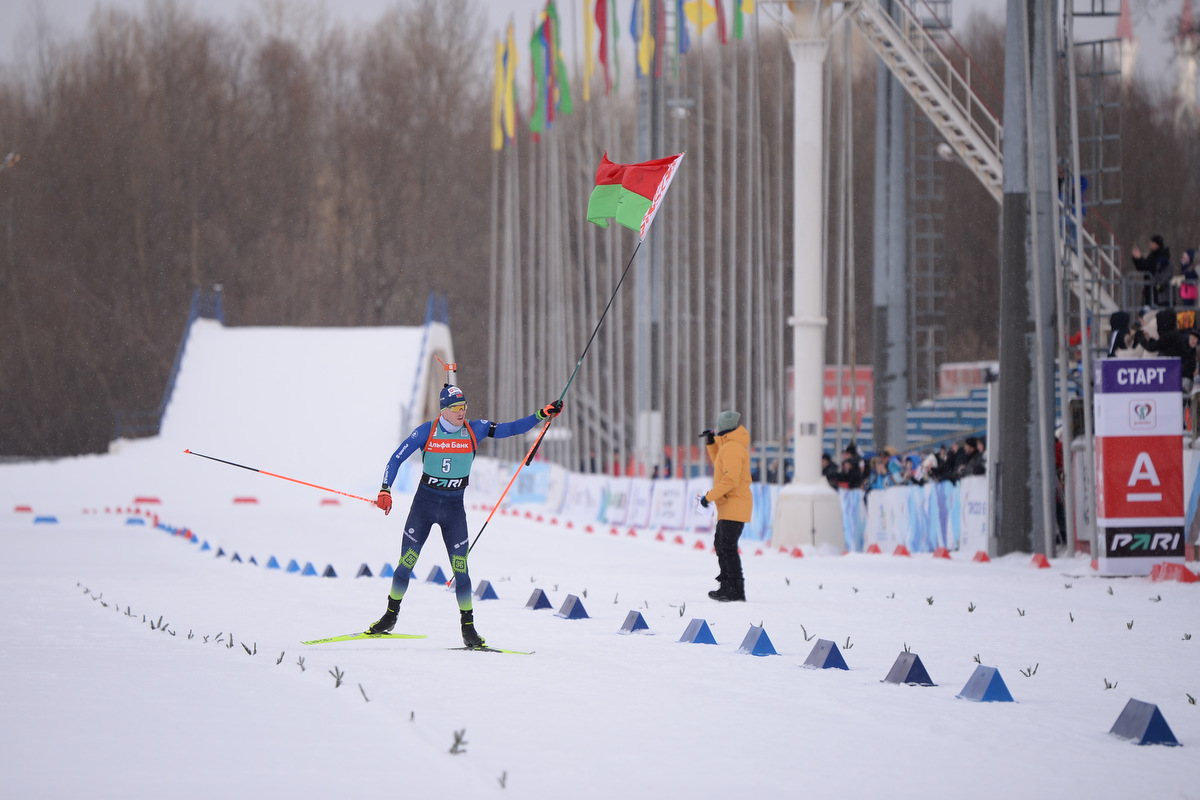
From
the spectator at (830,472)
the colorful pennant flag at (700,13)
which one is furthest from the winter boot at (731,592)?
the colorful pennant flag at (700,13)

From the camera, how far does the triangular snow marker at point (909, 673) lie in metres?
8.20

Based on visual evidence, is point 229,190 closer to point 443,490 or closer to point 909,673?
point 443,490

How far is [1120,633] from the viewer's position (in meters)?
10.9

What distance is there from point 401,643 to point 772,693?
3098 mm

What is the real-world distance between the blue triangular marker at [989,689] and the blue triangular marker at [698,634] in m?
2.50

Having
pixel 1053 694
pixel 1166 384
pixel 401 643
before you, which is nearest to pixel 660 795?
pixel 1053 694

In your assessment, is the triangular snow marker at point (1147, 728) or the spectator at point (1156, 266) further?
the spectator at point (1156, 266)

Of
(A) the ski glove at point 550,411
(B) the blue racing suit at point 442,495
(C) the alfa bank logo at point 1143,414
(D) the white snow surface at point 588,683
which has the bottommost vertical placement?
(D) the white snow surface at point 588,683

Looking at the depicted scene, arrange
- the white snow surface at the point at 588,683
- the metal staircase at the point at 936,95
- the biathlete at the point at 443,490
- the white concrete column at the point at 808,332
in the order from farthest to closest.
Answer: the metal staircase at the point at 936,95 < the white concrete column at the point at 808,332 < the biathlete at the point at 443,490 < the white snow surface at the point at 588,683

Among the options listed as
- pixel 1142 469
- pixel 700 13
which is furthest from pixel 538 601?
pixel 700 13

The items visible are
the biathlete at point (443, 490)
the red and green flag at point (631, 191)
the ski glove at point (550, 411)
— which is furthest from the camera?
the red and green flag at point (631, 191)

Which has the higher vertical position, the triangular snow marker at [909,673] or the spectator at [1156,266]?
the spectator at [1156,266]

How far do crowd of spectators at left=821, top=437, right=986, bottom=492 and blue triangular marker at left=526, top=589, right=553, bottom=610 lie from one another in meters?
9.91

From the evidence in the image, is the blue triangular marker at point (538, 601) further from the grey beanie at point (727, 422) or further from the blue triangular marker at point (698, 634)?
the blue triangular marker at point (698, 634)
